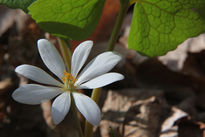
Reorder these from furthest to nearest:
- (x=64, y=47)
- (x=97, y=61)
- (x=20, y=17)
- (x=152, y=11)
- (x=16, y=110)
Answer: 1. (x=20, y=17)
2. (x=16, y=110)
3. (x=64, y=47)
4. (x=152, y=11)
5. (x=97, y=61)

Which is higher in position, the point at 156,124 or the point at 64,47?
the point at 64,47

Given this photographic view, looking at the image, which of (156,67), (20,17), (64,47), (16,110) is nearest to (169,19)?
(64,47)

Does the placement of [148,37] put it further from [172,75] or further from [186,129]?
[172,75]

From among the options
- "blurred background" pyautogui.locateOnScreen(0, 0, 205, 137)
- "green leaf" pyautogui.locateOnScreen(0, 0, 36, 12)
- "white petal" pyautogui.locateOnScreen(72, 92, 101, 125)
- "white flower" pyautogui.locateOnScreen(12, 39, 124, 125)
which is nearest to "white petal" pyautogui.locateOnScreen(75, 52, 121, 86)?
"white flower" pyautogui.locateOnScreen(12, 39, 124, 125)

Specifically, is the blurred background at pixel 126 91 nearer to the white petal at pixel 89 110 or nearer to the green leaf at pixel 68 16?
the white petal at pixel 89 110

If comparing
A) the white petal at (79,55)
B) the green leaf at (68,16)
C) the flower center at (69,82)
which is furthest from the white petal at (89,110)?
the green leaf at (68,16)

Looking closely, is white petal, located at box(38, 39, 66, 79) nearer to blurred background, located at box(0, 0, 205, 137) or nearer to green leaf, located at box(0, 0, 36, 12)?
green leaf, located at box(0, 0, 36, 12)
